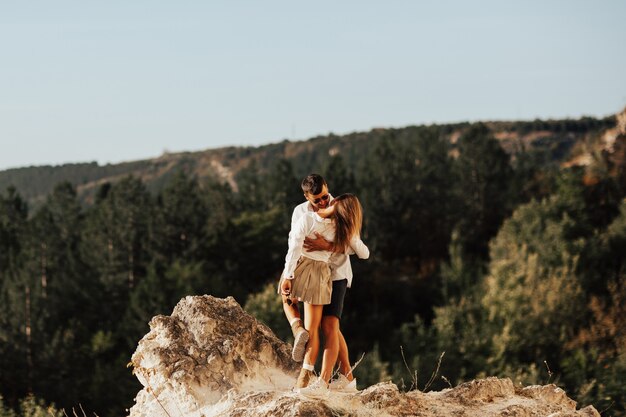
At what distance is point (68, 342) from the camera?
58719 mm

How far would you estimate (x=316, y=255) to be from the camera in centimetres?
970

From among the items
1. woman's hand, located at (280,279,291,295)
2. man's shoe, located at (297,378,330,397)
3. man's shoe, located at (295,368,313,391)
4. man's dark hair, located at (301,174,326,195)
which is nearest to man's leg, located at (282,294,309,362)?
woman's hand, located at (280,279,291,295)

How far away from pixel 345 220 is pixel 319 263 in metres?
0.61

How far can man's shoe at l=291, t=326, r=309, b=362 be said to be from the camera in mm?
9266

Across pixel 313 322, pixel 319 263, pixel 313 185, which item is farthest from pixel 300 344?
pixel 313 185

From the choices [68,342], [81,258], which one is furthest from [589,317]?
[81,258]

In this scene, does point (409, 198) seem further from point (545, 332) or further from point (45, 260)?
point (45, 260)

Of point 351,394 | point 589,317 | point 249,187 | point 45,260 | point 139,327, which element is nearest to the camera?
point 351,394

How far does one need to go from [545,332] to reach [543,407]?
4893 centimetres

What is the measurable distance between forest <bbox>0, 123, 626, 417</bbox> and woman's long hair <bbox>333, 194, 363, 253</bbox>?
2896 centimetres

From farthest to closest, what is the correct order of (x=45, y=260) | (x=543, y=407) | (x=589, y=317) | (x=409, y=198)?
1. (x=409, y=198)
2. (x=45, y=260)
3. (x=589, y=317)
4. (x=543, y=407)

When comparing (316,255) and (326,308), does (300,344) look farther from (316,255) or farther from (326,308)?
(316,255)

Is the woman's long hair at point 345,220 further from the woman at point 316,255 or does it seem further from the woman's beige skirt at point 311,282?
the woman's beige skirt at point 311,282

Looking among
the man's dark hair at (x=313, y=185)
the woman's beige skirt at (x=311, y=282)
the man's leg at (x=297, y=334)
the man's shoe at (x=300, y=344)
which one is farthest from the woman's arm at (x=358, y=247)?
the man's shoe at (x=300, y=344)
